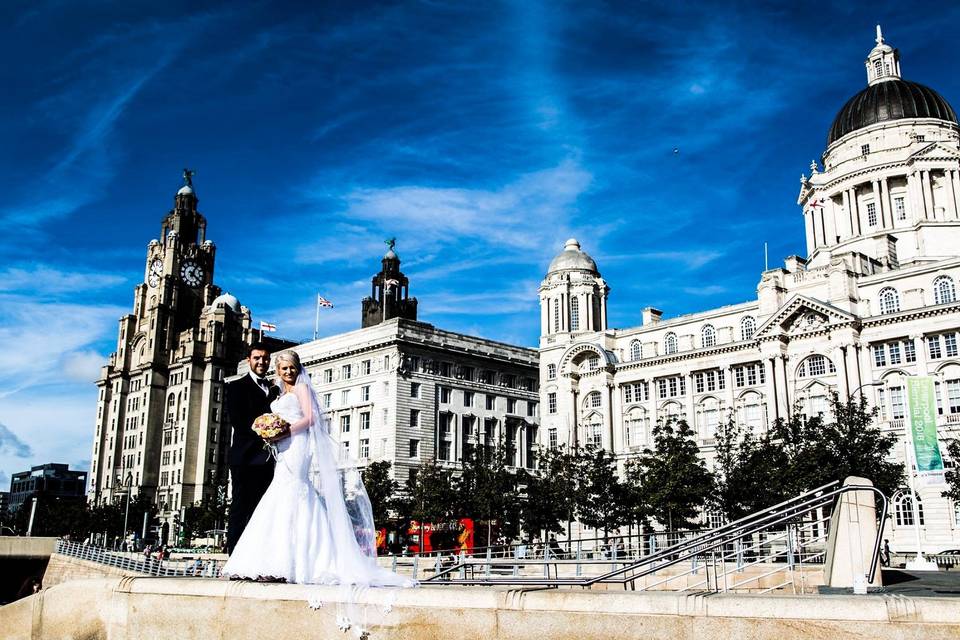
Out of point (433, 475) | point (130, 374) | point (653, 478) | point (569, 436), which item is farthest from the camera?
point (130, 374)

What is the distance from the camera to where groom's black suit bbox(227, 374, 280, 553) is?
38.8 feet

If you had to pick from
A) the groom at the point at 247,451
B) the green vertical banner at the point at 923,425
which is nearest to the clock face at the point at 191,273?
the green vertical banner at the point at 923,425

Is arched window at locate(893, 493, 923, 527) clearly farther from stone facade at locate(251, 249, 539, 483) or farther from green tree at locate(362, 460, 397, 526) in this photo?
stone facade at locate(251, 249, 539, 483)

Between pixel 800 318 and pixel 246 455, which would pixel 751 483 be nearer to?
Answer: pixel 800 318

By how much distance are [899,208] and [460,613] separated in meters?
87.5

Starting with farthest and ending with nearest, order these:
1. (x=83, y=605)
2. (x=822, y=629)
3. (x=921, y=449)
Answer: (x=921, y=449)
(x=83, y=605)
(x=822, y=629)

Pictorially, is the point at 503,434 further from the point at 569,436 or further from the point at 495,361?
the point at 569,436

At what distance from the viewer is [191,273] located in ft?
450

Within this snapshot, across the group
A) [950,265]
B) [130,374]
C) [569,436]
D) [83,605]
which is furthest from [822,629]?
[130,374]

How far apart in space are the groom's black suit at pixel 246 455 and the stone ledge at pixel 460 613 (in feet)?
4.44

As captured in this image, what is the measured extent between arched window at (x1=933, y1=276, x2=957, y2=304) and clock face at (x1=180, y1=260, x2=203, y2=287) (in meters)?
103

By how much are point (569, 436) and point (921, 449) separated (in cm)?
3521

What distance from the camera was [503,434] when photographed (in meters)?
96.6

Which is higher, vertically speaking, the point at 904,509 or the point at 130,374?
the point at 130,374
